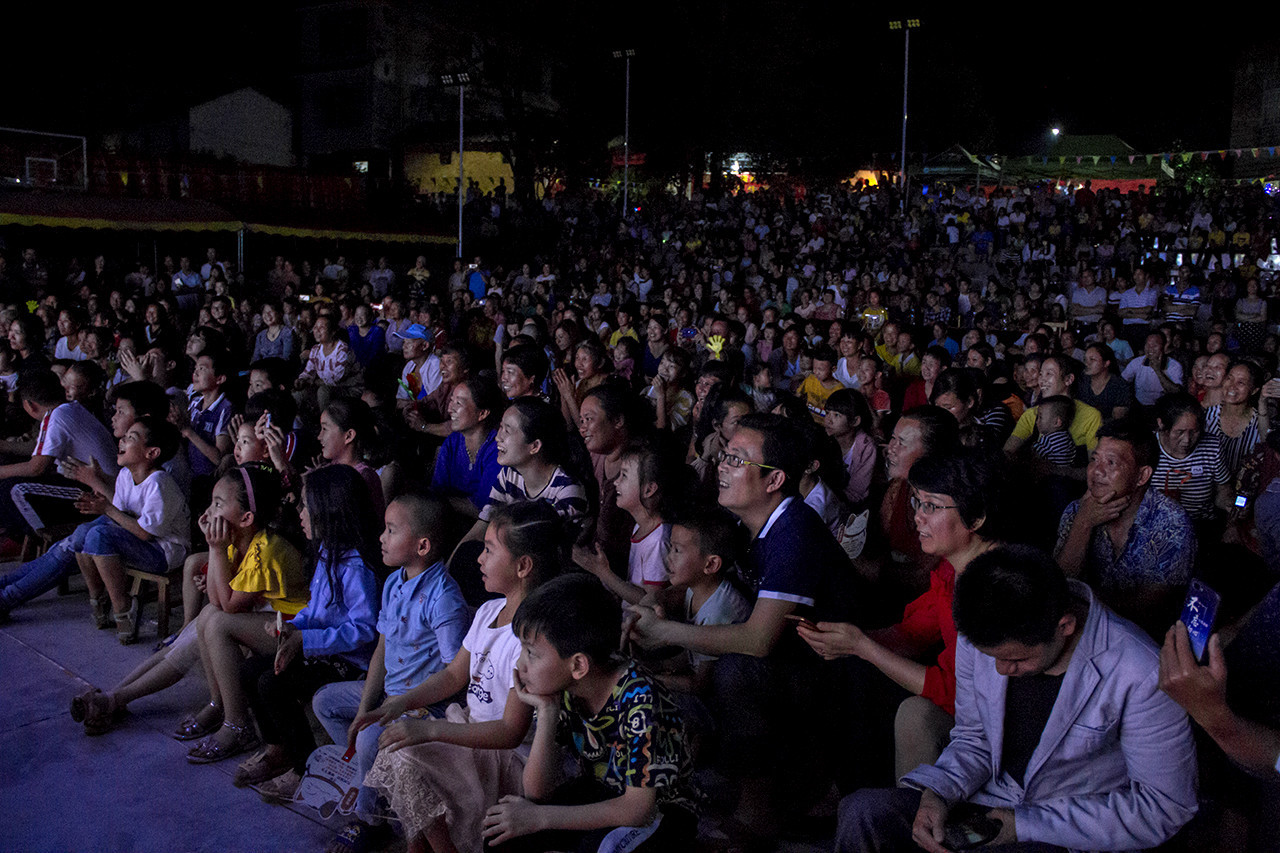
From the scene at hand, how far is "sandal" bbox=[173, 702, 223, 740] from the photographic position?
3.91 metres

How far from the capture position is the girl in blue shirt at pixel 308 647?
3543mm

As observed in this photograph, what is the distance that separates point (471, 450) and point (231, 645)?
1.68 metres

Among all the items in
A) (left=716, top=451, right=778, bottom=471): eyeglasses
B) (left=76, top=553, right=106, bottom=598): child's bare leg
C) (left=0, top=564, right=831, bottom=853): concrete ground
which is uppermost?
(left=716, top=451, right=778, bottom=471): eyeglasses

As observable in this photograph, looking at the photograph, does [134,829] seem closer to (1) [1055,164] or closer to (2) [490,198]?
(2) [490,198]

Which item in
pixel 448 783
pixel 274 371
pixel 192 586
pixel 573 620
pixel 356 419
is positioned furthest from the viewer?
pixel 274 371

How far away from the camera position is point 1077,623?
2330mm

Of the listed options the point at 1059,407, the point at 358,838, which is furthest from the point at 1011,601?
the point at 1059,407

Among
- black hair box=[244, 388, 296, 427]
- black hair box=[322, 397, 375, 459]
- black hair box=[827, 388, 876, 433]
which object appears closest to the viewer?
black hair box=[322, 397, 375, 459]

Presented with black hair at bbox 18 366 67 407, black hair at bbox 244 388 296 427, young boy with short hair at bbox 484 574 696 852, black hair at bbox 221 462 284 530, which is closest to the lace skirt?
young boy with short hair at bbox 484 574 696 852

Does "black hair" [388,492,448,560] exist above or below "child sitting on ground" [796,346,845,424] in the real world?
below

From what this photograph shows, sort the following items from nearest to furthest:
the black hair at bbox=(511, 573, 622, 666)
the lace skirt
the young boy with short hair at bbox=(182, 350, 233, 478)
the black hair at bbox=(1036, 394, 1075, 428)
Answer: the black hair at bbox=(511, 573, 622, 666), the lace skirt, the black hair at bbox=(1036, 394, 1075, 428), the young boy with short hair at bbox=(182, 350, 233, 478)

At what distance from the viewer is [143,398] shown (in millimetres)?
5172

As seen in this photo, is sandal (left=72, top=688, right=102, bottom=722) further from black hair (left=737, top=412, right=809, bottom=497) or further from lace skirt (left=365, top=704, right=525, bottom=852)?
black hair (left=737, top=412, right=809, bottom=497)

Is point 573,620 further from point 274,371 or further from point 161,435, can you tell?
point 274,371
